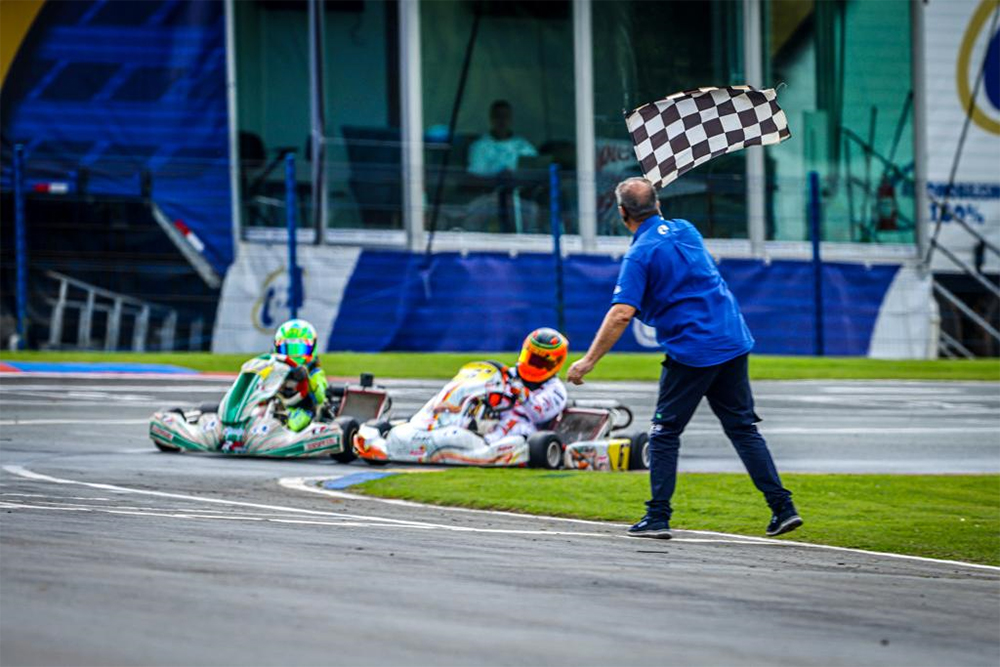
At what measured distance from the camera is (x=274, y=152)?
2436 centimetres

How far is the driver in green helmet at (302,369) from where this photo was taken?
12.8m

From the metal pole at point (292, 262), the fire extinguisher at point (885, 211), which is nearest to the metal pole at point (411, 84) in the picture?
the metal pole at point (292, 262)

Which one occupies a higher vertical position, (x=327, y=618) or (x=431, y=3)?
(x=431, y=3)

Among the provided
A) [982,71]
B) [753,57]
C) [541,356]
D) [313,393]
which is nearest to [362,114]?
[753,57]

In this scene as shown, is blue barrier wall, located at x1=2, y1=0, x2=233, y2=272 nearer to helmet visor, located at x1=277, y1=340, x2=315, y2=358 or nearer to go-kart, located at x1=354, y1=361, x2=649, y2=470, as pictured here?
helmet visor, located at x1=277, y1=340, x2=315, y2=358

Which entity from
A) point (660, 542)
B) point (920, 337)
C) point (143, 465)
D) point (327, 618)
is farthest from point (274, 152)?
point (327, 618)

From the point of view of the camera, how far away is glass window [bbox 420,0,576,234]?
24.0 meters

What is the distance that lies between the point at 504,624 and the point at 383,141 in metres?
20.4

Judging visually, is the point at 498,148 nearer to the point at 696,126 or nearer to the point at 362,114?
the point at 362,114

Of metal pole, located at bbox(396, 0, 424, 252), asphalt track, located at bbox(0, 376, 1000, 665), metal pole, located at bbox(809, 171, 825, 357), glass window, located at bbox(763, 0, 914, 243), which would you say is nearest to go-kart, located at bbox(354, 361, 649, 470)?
asphalt track, located at bbox(0, 376, 1000, 665)

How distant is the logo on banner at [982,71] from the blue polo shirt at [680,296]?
2110 centimetres

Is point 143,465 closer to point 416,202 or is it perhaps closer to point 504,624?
point 504,624

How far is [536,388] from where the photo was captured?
12.4 meters

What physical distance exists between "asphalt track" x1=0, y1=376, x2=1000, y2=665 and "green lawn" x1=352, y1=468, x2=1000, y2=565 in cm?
47
